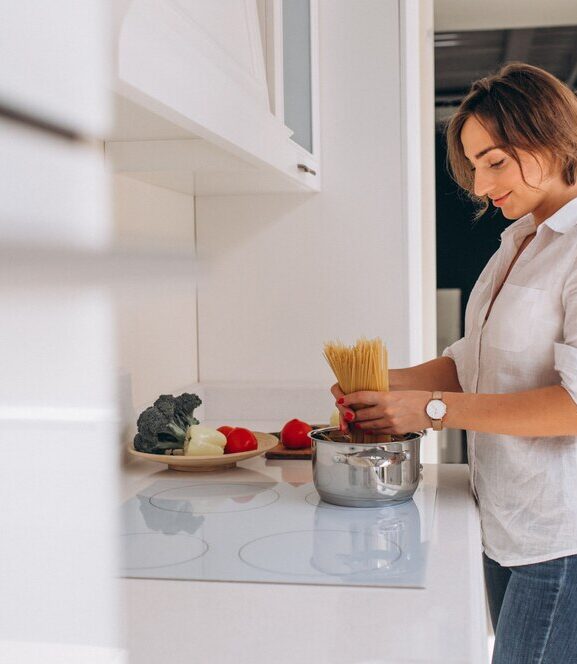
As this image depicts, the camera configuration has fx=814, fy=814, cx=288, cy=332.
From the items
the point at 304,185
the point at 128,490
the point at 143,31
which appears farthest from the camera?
the point at 304,185

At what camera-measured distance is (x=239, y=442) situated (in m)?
1.67

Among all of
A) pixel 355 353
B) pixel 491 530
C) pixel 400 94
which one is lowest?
pixel 491 530

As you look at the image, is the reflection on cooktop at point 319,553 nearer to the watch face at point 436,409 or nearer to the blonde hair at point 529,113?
the watch face at point 436,409

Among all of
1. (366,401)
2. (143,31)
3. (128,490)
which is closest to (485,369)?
(366,401)

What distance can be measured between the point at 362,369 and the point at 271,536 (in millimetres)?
325

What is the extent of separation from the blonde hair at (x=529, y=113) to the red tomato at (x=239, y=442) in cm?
75

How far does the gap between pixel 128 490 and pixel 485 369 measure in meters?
0.68

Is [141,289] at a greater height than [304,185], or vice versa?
[304,185]

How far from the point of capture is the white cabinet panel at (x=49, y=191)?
0.10m

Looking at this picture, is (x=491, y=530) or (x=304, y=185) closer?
(x=491, y=530)

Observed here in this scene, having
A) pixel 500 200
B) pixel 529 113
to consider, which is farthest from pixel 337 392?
pixel 529 113

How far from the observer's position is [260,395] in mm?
2271

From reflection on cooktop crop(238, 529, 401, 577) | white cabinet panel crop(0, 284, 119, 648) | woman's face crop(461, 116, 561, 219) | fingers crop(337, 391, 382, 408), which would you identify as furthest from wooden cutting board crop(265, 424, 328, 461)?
white cabinet panel crop(0, 284, 119, 648)

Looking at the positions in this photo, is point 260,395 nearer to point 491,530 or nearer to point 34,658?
point 491,530
